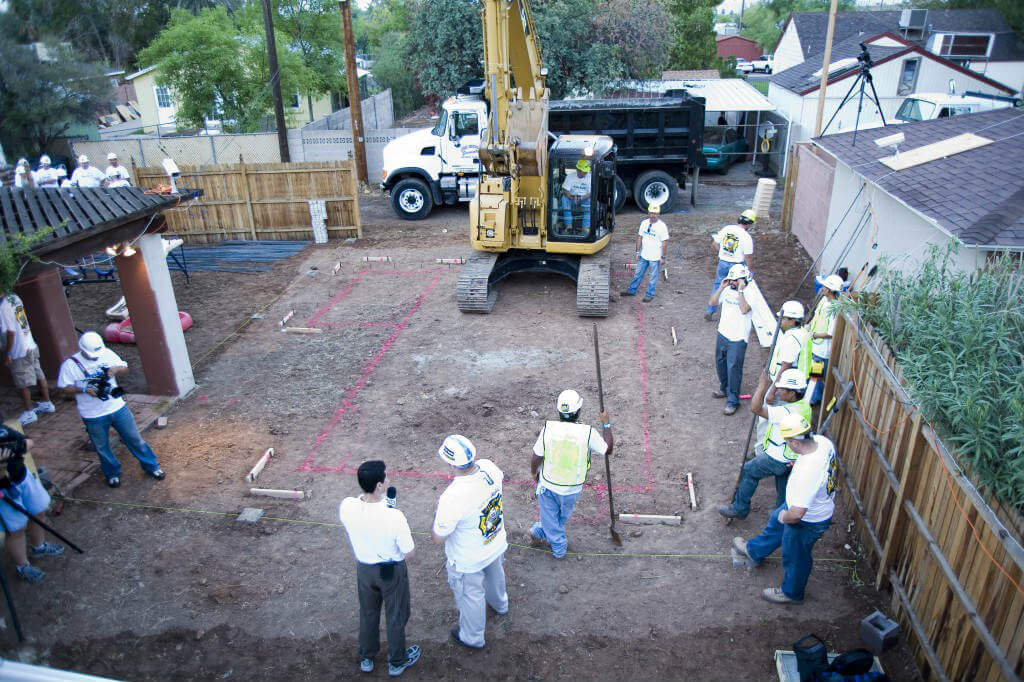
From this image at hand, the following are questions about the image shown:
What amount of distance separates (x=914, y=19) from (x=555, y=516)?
2718 cm

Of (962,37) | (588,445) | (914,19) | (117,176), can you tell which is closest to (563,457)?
(588,445)

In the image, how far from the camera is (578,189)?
456 inches

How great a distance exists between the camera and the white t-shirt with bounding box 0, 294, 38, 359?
8352mm

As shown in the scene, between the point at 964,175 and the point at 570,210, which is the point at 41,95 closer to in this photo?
the point at 570,210

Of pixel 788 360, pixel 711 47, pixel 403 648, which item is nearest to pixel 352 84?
pixel 788 360

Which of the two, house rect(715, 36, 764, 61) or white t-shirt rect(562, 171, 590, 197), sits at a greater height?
house rect(715, 36, 764, 61)

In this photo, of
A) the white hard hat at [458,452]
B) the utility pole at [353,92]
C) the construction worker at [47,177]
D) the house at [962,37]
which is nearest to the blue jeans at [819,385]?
the white hard hat at [458,452]

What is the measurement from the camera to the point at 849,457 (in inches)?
268

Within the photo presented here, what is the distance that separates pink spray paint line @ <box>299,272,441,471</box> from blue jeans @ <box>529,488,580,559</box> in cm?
272

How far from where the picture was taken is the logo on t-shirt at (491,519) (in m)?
4.86

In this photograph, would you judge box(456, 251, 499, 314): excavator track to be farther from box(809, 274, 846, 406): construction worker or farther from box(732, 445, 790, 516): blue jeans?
box(732, 445, 790, 516): blue jeans

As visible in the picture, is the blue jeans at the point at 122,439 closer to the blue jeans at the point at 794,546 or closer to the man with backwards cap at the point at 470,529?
the man with backwards cap at the point at 470,529

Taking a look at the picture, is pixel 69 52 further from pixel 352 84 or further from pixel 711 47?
pixel 711 47

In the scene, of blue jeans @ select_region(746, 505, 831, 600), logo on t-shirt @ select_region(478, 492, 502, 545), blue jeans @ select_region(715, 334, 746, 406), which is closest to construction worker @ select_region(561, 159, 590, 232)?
blue jeans @ select_region(715, 334, 746, 406)
